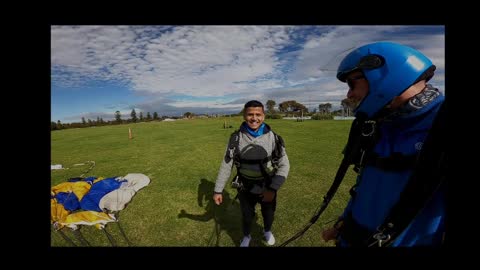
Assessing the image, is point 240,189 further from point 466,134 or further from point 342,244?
point 466,134

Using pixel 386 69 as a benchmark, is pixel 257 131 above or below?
below

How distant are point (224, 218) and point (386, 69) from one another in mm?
4224

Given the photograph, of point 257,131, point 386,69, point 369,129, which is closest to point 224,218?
point 257,131

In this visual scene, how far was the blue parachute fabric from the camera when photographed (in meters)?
3.82

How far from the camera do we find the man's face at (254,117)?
9.67 feet

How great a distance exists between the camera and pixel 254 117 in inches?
117

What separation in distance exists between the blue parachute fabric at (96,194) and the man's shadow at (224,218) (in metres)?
1.66

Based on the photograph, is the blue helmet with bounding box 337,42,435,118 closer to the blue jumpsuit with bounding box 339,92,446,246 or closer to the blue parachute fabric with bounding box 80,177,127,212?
the blue jumpsuit with bounding box 339,92,446,246

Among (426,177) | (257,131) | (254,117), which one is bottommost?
(426,177)

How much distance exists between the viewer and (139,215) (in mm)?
4996

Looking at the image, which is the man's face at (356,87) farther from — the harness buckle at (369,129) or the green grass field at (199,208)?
the green grass field at (199,208)

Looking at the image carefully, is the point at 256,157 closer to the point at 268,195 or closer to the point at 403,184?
the point at 268,195

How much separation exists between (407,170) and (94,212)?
14.3 ft
